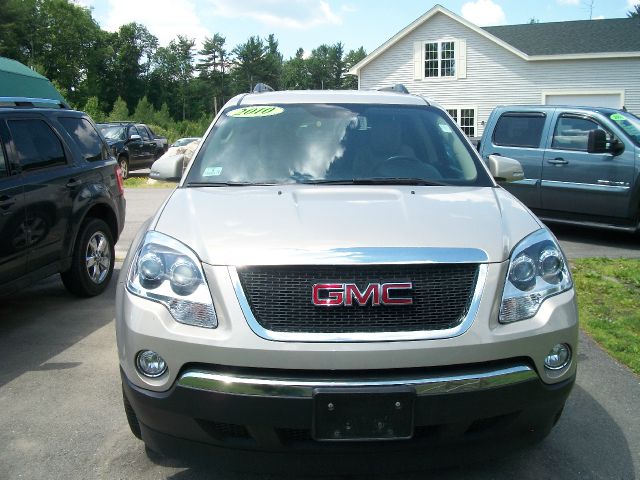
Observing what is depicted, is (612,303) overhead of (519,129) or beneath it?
beneath

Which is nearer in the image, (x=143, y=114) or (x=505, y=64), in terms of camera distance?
(x=505, y=64)

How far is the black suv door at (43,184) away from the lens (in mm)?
5051

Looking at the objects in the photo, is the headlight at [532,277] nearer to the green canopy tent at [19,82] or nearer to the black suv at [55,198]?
the black suv at [55,198]

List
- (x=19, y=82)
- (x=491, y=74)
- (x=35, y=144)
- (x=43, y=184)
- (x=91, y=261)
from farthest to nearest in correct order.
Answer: (x=491, y=74), (x=19, y=82), (x=91, y=261), (x=35, y=144), (x=43, y=184)

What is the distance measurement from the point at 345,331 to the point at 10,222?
3.42 m

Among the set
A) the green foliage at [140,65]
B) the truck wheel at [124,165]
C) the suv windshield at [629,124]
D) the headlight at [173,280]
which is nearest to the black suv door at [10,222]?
the headlight at [173,280]

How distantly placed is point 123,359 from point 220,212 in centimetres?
77

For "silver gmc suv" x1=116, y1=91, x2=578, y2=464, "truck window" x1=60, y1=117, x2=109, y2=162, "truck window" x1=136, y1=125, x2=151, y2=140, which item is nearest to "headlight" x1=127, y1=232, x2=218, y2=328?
"silver gmc suv" x1=116, y1=91, x2=578, y2=464

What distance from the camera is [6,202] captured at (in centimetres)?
470

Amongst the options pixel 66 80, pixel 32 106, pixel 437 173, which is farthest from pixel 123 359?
pixel 66 80

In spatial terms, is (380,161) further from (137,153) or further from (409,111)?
(137,153)

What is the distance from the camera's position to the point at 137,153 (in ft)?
66.8

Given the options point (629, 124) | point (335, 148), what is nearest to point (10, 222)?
point (335, 148)

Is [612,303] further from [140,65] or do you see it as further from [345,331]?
[140,65]
